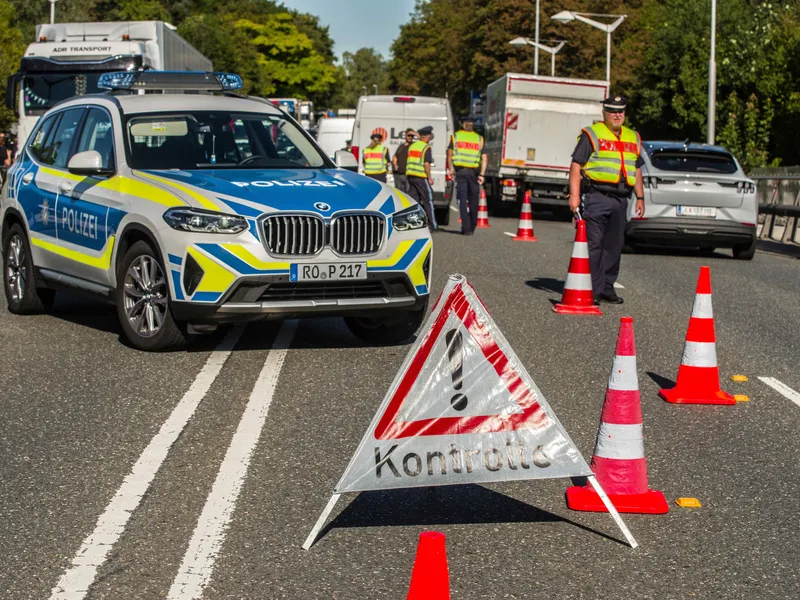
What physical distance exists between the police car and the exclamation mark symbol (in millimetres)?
3870


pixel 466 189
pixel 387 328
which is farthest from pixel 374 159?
pixel 387 328

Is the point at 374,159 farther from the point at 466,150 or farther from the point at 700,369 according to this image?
the point at 700,369

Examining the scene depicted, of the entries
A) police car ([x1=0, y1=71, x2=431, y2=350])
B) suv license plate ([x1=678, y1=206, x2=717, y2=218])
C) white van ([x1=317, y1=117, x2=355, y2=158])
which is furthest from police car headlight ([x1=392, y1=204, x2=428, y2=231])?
white van ([x1=317, y1=117, x2=355, y2=158])

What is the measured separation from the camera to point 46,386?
8.24 meters

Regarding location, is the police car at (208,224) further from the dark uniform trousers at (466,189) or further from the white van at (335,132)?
the white van at (335,132)

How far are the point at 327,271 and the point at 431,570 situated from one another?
Result: 17.3 ft

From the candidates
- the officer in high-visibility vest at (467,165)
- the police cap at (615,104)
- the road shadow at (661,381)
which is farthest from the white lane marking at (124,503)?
the officer in high-visibility vest at (467,165)

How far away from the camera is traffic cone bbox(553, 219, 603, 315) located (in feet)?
39.9

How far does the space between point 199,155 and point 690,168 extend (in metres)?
10.1

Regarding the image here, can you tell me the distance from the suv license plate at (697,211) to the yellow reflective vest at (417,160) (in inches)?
208

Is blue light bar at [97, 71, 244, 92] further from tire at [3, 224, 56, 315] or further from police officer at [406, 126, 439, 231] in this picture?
police officer at [406, 126, 439, 231]

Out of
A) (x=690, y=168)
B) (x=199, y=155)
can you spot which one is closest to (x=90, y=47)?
(x=690, y=168)

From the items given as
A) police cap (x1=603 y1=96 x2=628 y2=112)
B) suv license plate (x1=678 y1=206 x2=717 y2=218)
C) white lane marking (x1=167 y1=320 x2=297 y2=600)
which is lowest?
white lane marking (x1=167 y1=320 x2=297 y2=600)

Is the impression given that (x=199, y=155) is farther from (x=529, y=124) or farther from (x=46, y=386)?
(x=529, y=124)
